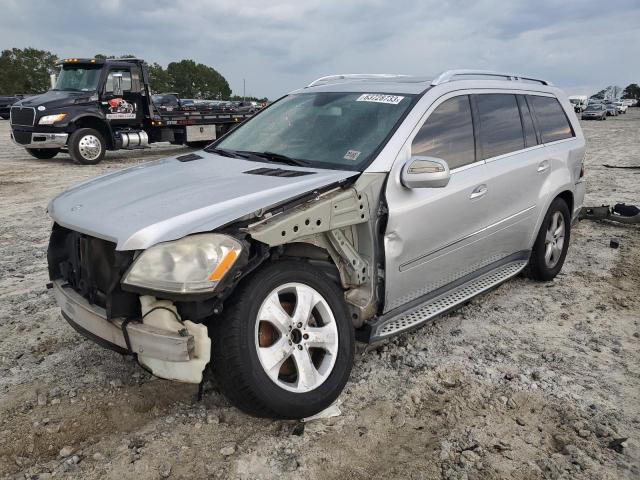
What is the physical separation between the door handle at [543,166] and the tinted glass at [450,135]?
945 millimetres

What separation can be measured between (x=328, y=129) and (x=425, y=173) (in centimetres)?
86

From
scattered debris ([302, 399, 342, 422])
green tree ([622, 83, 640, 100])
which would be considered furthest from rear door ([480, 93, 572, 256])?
Answer: green tree ([622, 83, 640, 100])

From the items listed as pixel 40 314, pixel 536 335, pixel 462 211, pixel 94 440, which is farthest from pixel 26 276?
pixel 536 335

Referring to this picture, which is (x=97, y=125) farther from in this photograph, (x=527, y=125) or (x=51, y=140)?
(x=527, y=125)

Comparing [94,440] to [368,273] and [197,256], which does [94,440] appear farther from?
[368,273]

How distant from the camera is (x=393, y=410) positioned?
2.88m

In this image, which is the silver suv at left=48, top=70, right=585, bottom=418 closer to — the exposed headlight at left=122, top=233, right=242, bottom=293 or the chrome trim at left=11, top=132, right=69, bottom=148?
the exposed headlight at left=122, top=233, right=242, bottom=293

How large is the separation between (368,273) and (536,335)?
152 cm

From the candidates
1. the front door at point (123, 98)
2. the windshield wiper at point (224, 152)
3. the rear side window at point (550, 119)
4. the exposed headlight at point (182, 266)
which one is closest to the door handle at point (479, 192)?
the rear side window at point (550, 119)

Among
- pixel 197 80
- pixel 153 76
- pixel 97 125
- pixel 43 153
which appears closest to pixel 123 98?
pixel 97 125

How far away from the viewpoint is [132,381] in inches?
123

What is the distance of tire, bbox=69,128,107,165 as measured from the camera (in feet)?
42.0

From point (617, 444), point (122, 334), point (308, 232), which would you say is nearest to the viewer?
point (122, 334)

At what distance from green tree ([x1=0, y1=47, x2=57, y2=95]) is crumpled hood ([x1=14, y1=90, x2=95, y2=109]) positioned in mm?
78615
